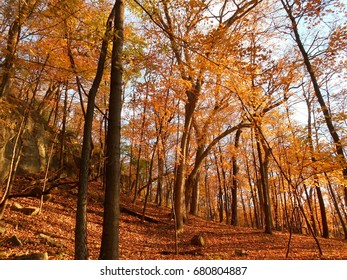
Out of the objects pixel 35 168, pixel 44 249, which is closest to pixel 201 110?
pixel 35 168

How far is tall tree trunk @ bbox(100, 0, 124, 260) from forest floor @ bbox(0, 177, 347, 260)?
2292 mm

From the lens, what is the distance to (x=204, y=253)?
8.91 meters

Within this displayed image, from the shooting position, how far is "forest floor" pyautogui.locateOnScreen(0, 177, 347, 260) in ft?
22.7

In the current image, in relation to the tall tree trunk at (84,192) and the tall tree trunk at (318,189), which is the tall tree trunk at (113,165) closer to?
the tall tree trunk at (84,192)

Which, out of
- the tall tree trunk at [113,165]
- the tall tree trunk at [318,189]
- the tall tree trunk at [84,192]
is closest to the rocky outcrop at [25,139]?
the tall tree trunk at [84,192]

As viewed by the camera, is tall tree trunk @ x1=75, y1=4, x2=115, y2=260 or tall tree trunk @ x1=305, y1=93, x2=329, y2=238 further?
tall tree trunk @ x1=305, y1=93, x2=329, y2=238

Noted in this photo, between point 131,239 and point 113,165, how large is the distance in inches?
229

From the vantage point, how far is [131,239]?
973cm

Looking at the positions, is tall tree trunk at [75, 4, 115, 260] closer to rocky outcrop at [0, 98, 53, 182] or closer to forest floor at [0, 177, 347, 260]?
forest floor at [0, 177, 347, 260]

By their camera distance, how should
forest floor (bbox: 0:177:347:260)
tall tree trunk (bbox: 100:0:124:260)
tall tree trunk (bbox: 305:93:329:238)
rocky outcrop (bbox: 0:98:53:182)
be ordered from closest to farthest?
tall tree trunk (bbox: 100:0:124:260) → forest floor (bbox: 0:177:347:260) → tall tree trunk (bbox: 305:93:329:238) → rocky outcrop (bbox: 0:98:53:182)

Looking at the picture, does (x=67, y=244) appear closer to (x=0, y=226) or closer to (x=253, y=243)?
(x=0, y=226)

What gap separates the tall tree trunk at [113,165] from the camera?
15.4 feet

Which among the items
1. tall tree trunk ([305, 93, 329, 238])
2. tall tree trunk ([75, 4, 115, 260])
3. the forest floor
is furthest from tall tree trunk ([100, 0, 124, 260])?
tall tree trunk ([305, 93, 329, 238])

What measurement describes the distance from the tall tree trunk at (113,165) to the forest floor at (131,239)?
7.52 ft
